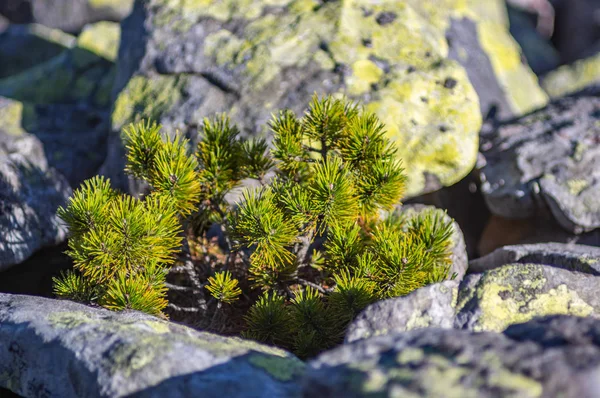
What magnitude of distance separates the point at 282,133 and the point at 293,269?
1.00 m

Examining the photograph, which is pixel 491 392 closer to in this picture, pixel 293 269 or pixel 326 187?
pixel 326 187

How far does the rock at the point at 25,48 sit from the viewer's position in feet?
33.1

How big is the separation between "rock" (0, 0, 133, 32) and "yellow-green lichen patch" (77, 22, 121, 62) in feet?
3.52

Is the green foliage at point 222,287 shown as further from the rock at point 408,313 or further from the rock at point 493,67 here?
the rock at point 493,67

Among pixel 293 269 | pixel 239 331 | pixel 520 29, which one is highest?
pixel 293 269

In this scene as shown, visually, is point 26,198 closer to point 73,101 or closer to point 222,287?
point 222,287

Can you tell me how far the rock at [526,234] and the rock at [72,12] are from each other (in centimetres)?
774

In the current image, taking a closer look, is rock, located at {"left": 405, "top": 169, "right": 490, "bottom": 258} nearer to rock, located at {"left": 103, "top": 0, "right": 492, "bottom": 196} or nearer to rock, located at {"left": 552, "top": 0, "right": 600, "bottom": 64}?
rock, located at {"left": 103, "top": 0, "right": 492, "bottom": 196}

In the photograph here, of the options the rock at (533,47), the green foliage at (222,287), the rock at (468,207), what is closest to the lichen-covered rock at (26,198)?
the green foliage at (222,287)

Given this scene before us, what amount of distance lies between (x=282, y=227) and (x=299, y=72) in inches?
88.2

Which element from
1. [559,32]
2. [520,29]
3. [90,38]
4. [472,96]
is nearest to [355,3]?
[472,96]

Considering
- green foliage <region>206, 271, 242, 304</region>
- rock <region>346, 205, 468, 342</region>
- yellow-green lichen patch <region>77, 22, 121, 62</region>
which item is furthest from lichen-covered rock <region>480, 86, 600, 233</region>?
yellow-green lichen patch <region>77, 22, 121, 62</region>

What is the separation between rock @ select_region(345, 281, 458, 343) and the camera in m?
2.89

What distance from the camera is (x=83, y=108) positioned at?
6.80m
